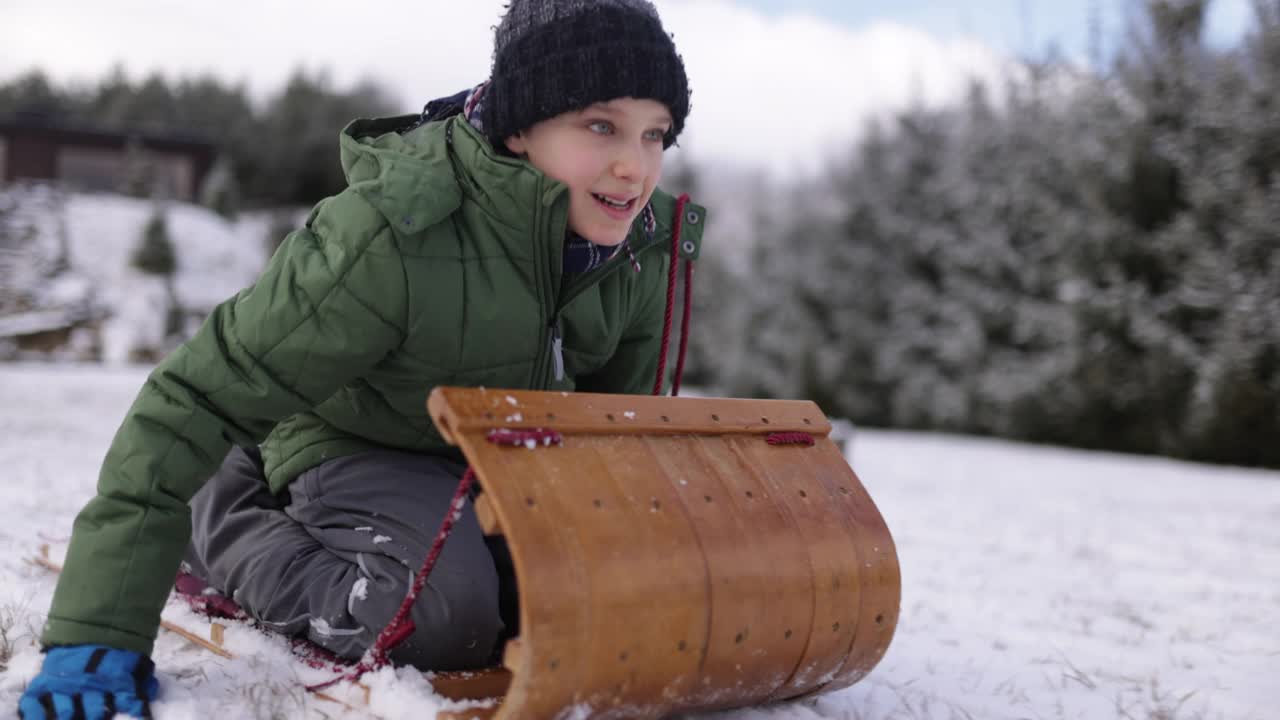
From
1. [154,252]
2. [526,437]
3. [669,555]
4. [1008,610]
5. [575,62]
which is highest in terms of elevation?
[575,62]

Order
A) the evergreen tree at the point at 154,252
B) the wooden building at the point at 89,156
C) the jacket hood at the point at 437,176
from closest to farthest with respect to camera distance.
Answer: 1. the jacket hood at the point at 437,176
2. the evergreen tree at the point at 154,252
3. the wooden building at the point at 89,156

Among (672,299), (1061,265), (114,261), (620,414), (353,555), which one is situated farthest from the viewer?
(114,261)

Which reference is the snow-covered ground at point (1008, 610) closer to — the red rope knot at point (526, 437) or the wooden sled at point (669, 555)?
the wooden sled at point (669, 555)

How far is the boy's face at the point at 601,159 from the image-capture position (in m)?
1.89

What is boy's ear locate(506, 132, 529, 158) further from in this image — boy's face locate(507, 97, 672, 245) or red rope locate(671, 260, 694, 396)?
red rope locate(671, 260, 694, 396)

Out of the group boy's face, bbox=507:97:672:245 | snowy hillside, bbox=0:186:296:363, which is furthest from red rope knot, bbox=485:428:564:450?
snowy hillside, bbox=0:186:296:363

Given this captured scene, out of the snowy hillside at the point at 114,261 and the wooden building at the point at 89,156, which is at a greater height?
the wooden building at the point at 89,156

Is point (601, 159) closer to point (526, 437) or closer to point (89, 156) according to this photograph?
point (526, 437)

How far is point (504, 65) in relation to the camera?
6.44 feet

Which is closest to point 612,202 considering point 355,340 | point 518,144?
point 518,144

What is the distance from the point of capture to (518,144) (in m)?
2.00

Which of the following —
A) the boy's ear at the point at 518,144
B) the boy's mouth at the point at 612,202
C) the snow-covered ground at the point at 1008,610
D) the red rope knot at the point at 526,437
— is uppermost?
the boy's ear at the point at 518,144

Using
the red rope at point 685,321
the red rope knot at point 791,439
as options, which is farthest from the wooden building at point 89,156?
the red rope knot at point 791,439

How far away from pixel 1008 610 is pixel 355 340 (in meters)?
2.18
